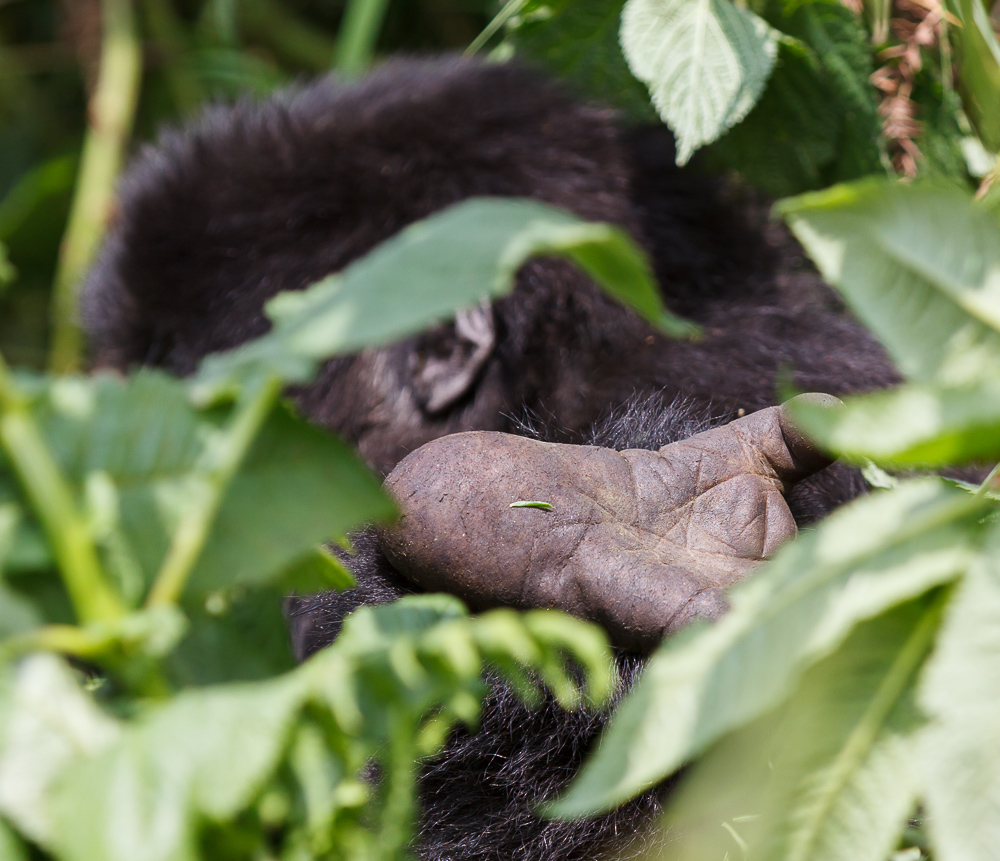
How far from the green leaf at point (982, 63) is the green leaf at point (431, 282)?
2.44ft

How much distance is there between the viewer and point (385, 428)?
1.13 meters

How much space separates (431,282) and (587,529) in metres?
0.29

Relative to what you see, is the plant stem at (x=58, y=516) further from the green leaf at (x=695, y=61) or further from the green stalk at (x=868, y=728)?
the green leaf at (x=695, y=61)

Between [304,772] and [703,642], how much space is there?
15 centimetres

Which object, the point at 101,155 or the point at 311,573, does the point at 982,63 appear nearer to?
the point at 311,573

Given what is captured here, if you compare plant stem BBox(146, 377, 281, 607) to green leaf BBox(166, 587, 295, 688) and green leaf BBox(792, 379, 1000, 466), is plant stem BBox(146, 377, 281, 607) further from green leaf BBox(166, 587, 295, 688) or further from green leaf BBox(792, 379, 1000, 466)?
green leaf BBox(792, 379, 1000, 466)

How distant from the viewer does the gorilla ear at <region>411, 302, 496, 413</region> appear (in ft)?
3.50

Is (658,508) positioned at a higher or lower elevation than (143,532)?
lower

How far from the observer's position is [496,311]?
3.52ft

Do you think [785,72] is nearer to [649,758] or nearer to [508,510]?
[508,510]

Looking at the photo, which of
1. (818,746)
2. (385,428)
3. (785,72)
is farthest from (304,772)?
(785,72)

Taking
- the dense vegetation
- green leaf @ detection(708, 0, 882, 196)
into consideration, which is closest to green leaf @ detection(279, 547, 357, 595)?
the dense vegetation

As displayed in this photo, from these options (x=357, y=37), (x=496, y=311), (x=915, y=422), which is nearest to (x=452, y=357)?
(x=496, y=311)

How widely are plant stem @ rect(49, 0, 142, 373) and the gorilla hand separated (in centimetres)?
131
